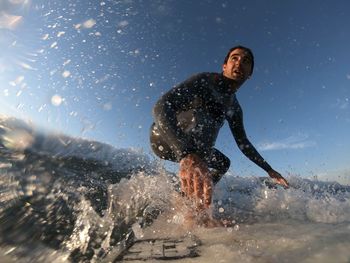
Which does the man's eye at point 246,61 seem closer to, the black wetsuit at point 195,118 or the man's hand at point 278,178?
the black wetsuit at point 195,118

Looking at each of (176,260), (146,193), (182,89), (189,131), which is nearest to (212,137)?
(189,131)

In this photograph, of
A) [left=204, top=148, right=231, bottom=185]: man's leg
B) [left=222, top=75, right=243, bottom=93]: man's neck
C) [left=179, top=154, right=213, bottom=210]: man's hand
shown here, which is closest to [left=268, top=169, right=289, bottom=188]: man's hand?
[left=204, top=148, right=231, bottom=185]: man's leg

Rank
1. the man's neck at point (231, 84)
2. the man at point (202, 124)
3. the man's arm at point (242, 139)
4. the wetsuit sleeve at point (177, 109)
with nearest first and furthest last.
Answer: the man at point (202, 124) → the wetsuit sleeve at point (177, 109) → the man's neck at point (231, 84) → the man's arm at point (242, 139)

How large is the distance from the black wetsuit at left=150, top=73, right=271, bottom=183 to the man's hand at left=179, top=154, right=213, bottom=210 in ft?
0.40

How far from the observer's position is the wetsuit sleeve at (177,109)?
3071 mm

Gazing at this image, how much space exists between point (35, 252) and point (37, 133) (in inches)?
262

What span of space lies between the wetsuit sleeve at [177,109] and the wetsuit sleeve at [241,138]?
1.08 m

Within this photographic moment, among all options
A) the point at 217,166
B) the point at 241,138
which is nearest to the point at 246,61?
the point at 241,138

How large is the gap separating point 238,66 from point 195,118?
2.91 ft

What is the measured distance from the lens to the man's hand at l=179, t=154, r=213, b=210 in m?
2.80

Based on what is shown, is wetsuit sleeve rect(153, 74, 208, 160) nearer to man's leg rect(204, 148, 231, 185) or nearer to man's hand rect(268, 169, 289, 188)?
man's leg rect(204, 148, 231, 185)

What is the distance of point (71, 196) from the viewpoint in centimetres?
380

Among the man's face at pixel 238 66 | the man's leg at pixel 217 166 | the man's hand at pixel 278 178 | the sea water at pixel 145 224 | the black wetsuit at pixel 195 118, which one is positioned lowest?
the sea water at pixel 145 224

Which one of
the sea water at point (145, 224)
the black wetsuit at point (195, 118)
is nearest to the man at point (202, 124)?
the black wetsuit at point (195, 118)
